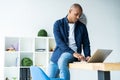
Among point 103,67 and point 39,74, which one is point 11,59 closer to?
point 39,74

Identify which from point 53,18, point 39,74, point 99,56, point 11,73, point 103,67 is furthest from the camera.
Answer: point 53,18

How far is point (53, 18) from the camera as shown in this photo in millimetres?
4906

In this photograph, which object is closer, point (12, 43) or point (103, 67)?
point (103, 67)

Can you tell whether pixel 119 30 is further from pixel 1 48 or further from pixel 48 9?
pixel 1 48

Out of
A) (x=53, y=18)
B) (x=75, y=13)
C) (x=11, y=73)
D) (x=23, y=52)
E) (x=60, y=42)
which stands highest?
(x=53, y=18)

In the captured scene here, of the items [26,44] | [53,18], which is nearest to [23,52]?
[26,44]

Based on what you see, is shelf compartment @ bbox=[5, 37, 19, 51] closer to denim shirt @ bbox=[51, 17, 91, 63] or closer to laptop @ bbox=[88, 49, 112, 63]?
denim shirt @ bbox=[51, 17, 91, 63]

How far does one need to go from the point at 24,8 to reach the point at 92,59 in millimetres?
3228

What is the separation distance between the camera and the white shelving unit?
448 cm

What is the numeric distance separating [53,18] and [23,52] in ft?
2.96

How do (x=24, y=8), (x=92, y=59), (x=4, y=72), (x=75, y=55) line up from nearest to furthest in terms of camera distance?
(x=92, y=59) < (x=75, y=55) < (x=4, y=72) < (x=24, y=8)

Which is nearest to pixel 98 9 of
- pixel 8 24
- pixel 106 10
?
pixel 106 10

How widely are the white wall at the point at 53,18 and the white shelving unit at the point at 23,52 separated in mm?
107

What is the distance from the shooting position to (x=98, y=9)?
17.4ft
